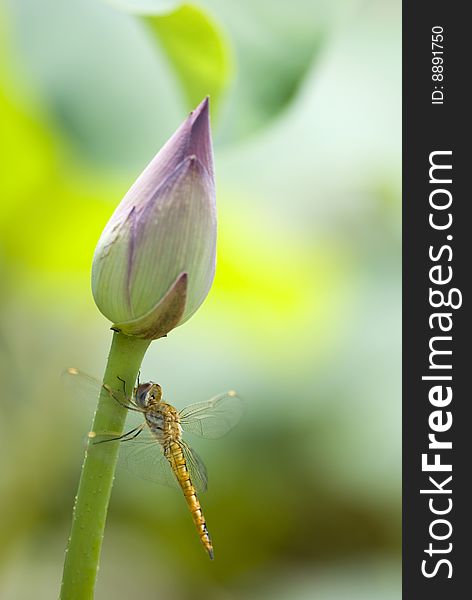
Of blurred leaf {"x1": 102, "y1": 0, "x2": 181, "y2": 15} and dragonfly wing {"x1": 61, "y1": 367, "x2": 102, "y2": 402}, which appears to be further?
blurred leaf {"x1": 102, "y1": 0, "x2": 181, "y2": 15}

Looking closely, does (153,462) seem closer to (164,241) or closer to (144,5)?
(164,241)

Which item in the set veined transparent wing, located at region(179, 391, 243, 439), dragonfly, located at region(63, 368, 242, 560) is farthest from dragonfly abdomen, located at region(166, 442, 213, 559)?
veined transparent wing, located at region(179, 391, 243, 439)

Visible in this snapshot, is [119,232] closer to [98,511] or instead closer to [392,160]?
[98,511]

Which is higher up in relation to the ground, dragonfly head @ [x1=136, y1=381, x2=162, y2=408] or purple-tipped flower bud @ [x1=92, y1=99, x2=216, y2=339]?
purple-tipped flower bud @ [x1=92, y1=99, x2=216, y2=339]

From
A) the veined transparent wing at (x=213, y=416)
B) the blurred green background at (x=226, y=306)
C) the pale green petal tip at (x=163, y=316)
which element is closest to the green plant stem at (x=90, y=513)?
the pale green petal tip at (x=163, y=316)

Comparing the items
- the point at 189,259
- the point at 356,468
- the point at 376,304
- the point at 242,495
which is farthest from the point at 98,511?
the point at 376,304

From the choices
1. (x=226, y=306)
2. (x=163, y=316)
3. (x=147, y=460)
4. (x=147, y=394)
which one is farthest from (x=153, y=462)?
(x=226, y=306)

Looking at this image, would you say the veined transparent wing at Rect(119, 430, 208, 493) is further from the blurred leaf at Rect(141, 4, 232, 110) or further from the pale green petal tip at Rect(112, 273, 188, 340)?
the blurred leaf at Rect(141, 4, 232, 110)
